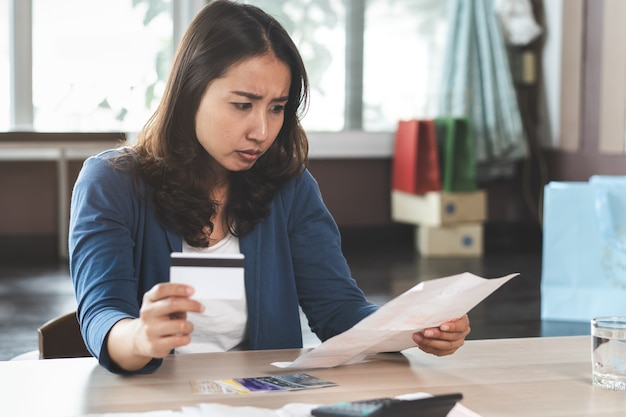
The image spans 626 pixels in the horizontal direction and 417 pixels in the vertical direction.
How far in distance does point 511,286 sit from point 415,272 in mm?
526

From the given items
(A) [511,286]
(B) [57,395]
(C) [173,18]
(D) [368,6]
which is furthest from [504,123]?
(B) [57,395]

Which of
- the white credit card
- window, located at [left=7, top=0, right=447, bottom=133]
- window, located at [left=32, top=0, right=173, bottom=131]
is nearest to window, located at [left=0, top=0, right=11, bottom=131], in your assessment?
window, located at [left=7, top=0, right=447, bottom=133]

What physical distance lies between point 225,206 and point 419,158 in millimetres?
3926

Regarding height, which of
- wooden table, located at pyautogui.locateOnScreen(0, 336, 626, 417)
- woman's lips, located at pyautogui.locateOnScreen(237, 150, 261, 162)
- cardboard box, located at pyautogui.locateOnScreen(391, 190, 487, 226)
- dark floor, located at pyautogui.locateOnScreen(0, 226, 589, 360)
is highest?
woman's lips, located at pyautogui.locateOnScreen(237, 150, 261, 162)

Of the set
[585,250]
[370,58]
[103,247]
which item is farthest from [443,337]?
[370,58]

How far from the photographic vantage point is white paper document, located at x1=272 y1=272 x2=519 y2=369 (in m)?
1.11

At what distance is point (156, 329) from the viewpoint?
3.39 feet

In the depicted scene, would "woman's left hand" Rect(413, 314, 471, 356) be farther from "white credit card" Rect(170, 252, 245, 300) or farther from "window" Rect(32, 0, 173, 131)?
"window" Rect(32, 0, 173, 131)

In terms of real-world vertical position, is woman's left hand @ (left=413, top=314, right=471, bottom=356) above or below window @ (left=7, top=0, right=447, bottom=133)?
below

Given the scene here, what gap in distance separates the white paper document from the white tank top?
273mm

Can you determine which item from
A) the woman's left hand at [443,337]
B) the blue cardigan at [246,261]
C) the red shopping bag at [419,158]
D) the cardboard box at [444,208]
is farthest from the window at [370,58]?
the woman's left hand at [443,337]

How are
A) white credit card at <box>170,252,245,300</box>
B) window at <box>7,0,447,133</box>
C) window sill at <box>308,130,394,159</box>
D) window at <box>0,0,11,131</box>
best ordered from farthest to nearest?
window sill at <box>308,130,394,159</box> → window at <box>7,0,447,133</box> → window at <box>0,0,11,131</box> → white credit card at <box>170,252,245,300</box>

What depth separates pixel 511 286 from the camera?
4297mm

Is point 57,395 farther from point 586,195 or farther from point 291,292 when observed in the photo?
point 586,195
